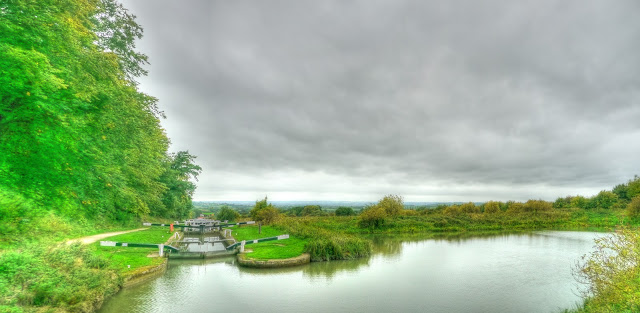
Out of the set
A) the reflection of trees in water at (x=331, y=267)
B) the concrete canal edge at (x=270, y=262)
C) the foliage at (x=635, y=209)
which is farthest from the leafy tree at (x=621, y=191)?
the concrete canal edge at (x=270, y=262)

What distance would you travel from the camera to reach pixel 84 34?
8320 millimetres

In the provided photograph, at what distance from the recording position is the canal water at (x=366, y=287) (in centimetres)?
873

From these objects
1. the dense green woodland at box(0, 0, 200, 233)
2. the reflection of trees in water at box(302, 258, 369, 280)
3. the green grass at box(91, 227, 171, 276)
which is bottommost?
the reflection of trees in water at box(302, 258, 369, 280)

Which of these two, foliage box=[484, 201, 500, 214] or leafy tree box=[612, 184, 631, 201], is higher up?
leafy tree box=[612, 184, 631, 201]

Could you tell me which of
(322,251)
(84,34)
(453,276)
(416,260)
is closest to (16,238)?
(84,34)

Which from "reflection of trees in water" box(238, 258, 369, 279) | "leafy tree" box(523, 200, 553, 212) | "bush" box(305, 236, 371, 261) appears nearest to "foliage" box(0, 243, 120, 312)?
"reflection of trees in water" box(238, 258, 369, 279)

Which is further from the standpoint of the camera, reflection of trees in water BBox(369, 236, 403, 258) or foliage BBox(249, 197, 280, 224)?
foliage BBox(249, 197, 280, 224)

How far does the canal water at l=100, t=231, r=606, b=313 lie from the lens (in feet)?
28.6

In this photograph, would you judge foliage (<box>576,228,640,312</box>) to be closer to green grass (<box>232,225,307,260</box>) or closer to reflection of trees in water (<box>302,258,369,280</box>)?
reflection of trees in water (<box>302,258,369,280</box>)

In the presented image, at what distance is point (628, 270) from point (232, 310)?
10.3 meters

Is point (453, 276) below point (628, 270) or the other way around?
below

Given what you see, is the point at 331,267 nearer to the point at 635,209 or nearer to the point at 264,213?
the point at 264,213

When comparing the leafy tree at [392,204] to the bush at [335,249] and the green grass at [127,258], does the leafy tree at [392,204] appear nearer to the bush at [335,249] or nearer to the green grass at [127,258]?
the bush at [335,249]

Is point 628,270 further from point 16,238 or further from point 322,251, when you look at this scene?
point 16,238
